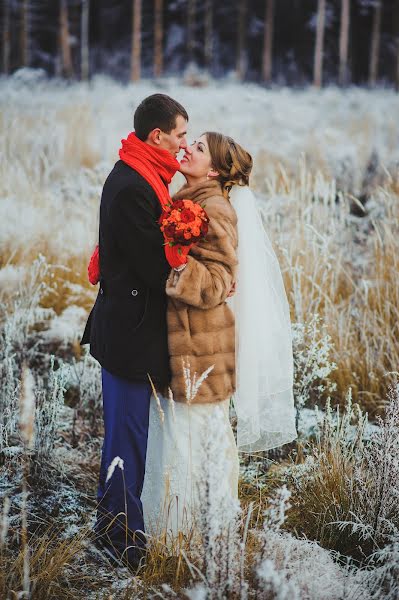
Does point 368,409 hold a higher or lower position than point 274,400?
lower

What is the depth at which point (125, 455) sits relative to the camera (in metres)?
2.58

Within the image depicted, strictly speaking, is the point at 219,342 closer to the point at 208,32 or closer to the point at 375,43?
the point at 375,43

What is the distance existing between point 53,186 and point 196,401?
5331 mm

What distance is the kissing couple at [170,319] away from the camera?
2410 millimetres

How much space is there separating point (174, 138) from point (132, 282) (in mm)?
596

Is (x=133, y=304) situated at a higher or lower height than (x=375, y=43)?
lower

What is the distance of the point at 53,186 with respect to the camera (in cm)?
734

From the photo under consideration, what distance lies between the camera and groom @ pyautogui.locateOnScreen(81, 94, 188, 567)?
2.40 metres

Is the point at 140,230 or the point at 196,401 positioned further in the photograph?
the point at 196,401

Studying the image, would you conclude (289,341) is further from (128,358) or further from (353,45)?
(353,45)

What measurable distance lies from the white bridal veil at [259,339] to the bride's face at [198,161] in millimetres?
173

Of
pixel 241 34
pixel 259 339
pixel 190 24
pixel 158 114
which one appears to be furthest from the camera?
pixel 190 24

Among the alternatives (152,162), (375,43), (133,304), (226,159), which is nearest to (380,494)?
(133,304)

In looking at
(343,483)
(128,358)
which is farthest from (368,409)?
(128,358)
